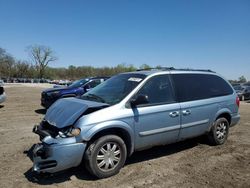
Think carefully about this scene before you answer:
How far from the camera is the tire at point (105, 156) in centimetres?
454

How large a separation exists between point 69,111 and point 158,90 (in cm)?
182

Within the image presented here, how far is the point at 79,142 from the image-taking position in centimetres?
441

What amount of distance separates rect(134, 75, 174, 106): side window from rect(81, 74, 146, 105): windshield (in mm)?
186

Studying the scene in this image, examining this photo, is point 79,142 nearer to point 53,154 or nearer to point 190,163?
point 53,154

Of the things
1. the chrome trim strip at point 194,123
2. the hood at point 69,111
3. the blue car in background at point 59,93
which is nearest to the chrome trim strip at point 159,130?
the chrome trim strip at point 194,123

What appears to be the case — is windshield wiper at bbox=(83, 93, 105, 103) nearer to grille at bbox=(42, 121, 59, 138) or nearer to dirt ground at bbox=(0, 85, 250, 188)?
grille at bbox=(42, 121, 59, 138)

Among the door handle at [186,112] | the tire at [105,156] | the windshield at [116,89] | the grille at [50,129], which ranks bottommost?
the tire at [105,156]

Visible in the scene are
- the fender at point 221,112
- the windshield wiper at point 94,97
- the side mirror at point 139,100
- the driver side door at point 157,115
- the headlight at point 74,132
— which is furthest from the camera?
the fender at point 221,112

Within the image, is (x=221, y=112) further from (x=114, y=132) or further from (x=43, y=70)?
(x=43, y=70)

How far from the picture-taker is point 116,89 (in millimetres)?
5566

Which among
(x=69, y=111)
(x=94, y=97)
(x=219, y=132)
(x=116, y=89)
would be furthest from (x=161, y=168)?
(x=219, y=132)

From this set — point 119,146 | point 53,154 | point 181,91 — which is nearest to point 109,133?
point 119,146

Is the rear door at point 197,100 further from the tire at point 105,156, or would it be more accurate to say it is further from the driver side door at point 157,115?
the tire at point 105,156

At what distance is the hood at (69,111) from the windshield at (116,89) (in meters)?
0.31
